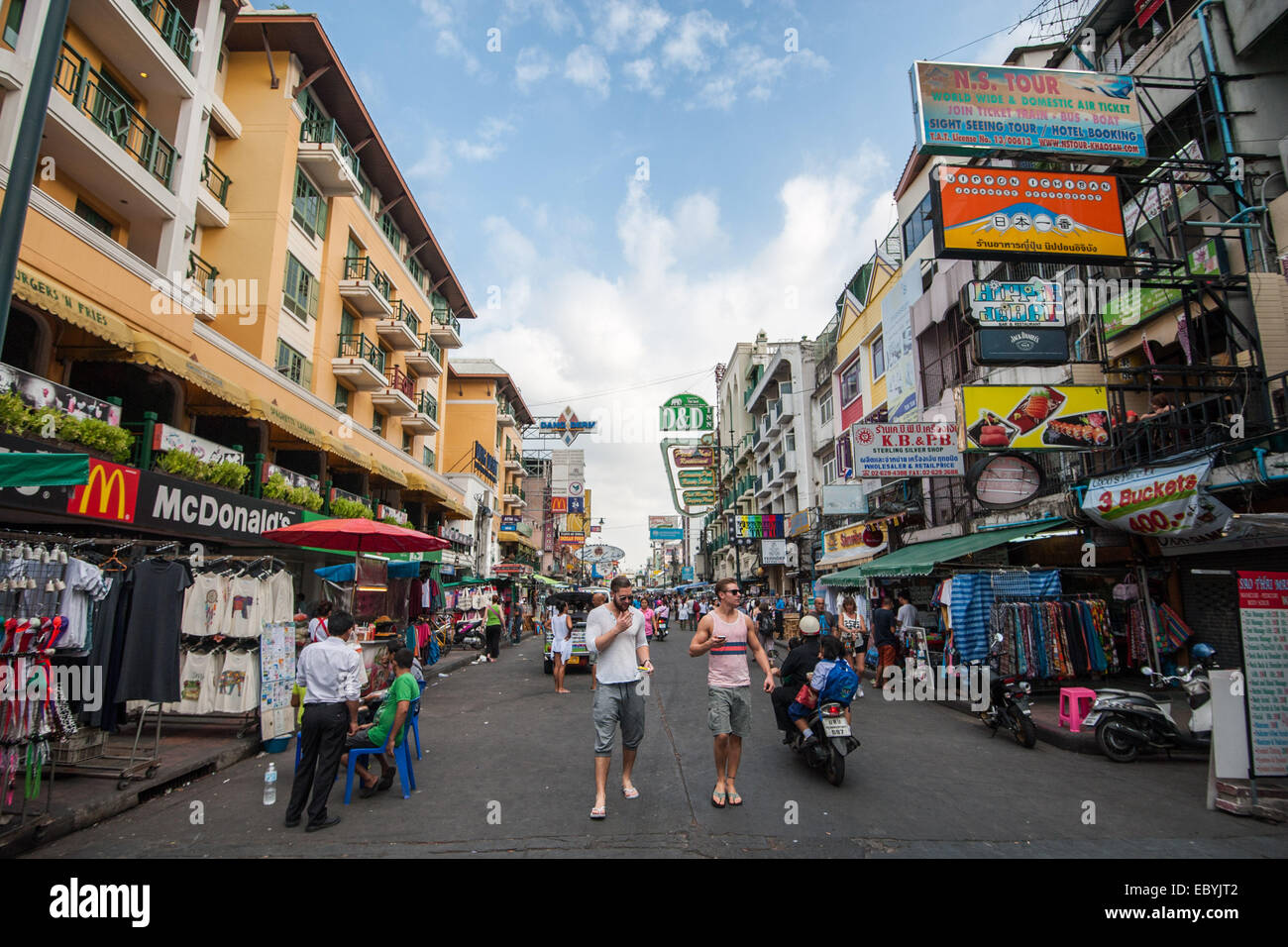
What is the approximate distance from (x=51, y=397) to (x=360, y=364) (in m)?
14.7

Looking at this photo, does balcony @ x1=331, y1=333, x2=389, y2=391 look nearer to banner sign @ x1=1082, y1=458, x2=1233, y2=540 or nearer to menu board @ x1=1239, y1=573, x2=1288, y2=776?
banner sign @ x1=1082, y1=458, x2=1233, y2=540

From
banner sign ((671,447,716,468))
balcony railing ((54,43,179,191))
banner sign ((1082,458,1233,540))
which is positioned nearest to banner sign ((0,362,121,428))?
balcony railing ((54,43,179,191))

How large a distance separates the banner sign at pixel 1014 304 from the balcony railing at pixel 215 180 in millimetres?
20175

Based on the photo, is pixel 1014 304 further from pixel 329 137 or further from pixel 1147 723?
pixel 329 137

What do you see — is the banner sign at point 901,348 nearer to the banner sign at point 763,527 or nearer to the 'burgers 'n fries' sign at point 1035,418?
the 'burgers 'n fries' sign at point 1035,418

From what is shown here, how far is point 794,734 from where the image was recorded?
23.5 ft

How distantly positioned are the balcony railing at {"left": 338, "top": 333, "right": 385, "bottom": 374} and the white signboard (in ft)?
61.5

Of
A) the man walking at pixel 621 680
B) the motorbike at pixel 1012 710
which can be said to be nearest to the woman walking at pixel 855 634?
the motorbike at pixel 1012 710

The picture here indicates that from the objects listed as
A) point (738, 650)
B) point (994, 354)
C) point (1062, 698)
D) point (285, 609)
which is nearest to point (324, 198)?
point (285, 609)

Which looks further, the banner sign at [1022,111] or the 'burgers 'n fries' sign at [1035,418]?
the 'burgers 'n fries' sign at [1035,418]

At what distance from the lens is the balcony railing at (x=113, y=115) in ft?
43.0

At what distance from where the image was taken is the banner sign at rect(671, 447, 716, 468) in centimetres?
4576

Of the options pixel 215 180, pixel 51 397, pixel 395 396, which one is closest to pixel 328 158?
pixel 215 180
